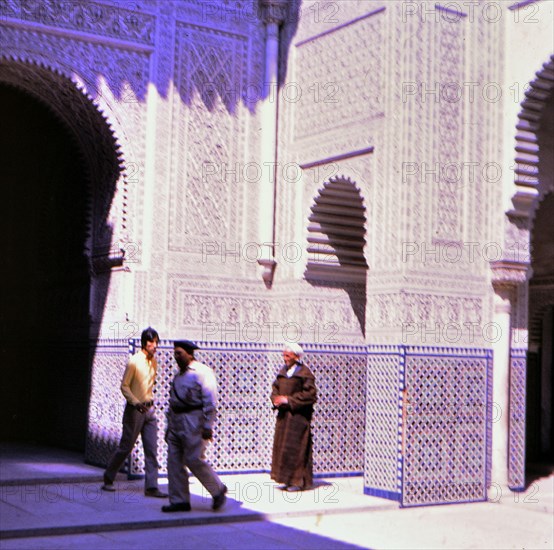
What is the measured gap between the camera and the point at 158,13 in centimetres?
817

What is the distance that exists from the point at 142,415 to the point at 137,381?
0.24m

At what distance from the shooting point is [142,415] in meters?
7.05

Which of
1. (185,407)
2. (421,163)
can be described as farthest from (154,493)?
(421,163)

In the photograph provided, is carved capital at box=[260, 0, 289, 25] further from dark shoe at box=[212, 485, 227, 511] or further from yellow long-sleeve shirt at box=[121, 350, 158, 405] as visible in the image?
Answer: dark shoe at box=[212, 485, 227, 511]

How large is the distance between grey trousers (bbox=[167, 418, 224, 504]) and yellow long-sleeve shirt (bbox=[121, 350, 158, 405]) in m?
0.65

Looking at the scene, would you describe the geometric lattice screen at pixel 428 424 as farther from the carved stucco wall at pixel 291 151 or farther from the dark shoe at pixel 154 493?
the dark shoe at pixel 154 493

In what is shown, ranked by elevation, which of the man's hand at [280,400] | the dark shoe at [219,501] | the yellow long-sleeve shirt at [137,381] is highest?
the yellow long-sleeve shirt at [137,381]

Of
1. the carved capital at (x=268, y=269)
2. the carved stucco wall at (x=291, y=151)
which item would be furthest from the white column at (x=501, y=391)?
the carved capital at (x=268, y=269)

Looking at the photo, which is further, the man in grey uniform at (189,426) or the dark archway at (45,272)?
the dark archway at (45,272)

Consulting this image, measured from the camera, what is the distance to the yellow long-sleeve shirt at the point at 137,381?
22.9 feet

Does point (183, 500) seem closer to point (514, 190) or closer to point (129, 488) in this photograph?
point (129, 488)

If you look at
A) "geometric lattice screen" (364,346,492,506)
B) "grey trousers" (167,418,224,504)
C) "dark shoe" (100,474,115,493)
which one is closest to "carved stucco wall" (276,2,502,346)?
"geometric lattice screen" (364,346,492,506)

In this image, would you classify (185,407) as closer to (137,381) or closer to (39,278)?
(137,381)

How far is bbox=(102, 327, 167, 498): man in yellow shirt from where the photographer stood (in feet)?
22.9
